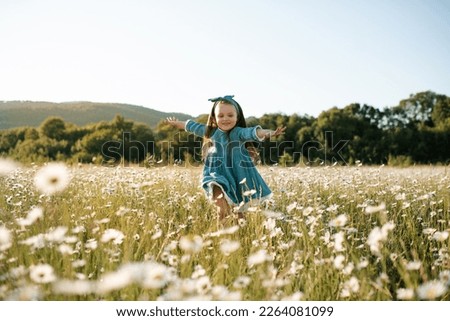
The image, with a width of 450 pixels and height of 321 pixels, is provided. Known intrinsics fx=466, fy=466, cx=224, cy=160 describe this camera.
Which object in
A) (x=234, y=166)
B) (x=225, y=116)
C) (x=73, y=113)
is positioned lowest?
(x=234, y=166)

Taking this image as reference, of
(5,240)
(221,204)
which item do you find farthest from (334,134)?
(5,240)

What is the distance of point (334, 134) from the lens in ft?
114

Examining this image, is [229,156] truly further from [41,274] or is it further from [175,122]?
[41,274]

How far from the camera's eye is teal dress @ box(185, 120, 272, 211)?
4.41m

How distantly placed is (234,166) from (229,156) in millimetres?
112

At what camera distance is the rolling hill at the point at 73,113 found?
25.8 m

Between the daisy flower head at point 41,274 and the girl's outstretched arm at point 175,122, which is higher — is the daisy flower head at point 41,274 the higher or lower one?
the lower one

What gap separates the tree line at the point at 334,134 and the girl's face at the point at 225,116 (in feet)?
52.4

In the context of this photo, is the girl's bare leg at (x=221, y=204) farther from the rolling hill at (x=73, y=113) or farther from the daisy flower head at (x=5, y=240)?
the rolling hill at (x=73, y=113)

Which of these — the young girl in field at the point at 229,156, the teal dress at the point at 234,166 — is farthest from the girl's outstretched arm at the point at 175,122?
the teal dress at the point at 234,166

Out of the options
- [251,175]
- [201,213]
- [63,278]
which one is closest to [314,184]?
[251,175]

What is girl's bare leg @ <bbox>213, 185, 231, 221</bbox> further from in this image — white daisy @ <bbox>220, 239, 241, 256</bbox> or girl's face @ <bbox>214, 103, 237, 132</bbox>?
white daisy @ <bbox>220, 239, 241, 256</bbox>

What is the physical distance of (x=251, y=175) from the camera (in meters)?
4.51

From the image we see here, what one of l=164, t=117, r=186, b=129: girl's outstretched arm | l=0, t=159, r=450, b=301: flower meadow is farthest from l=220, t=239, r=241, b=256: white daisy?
l=164, t=117, r=186, b=129: girl's outstretched arm
